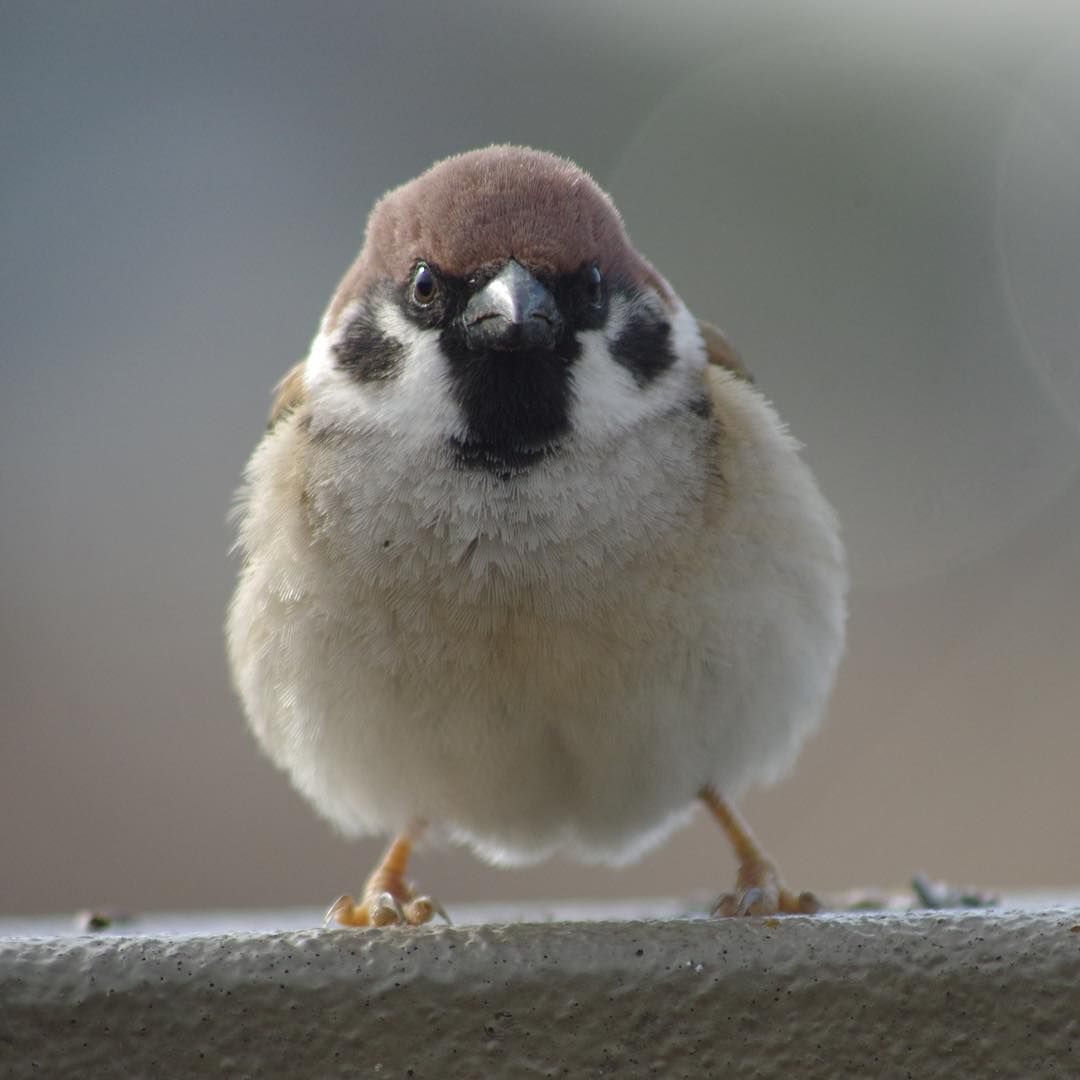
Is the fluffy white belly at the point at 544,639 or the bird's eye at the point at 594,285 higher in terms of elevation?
the bird's eye at the point at 594,285

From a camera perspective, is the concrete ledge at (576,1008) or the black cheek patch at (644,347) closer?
the concrete ledge at (576,1008)

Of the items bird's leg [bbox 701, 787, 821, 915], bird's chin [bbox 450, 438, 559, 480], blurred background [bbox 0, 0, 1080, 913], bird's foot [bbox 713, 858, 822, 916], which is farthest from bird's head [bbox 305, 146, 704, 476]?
Result: blurred background [bbox 0, 0, 1080, 913]

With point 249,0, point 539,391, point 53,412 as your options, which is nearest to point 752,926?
point 539,391

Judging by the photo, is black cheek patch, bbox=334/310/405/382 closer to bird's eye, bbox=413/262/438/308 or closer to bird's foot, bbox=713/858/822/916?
bird's eye, bbox=413/262/438/308

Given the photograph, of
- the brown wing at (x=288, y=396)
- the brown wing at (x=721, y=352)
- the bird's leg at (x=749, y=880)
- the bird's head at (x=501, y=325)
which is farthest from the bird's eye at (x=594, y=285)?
the bird's leg at (x=749, y=880)

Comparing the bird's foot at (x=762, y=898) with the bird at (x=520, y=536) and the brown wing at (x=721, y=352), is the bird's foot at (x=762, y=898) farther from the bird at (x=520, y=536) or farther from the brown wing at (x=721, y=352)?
the brown wing at (x=721, y=352)
